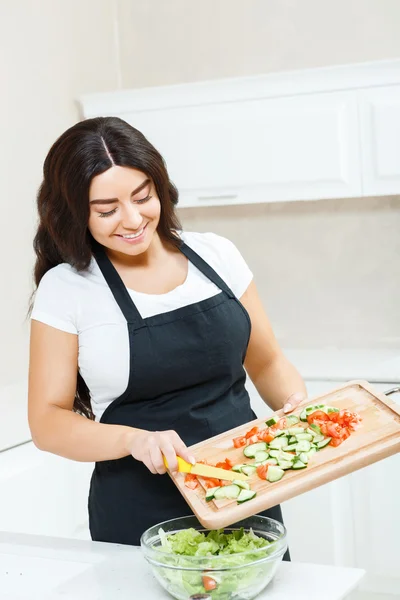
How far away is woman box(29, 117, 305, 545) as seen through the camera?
1.54 meters

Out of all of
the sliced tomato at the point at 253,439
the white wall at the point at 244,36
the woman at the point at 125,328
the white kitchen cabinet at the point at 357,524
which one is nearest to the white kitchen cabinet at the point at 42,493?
the white kitchen cabinet at the point at 357,524

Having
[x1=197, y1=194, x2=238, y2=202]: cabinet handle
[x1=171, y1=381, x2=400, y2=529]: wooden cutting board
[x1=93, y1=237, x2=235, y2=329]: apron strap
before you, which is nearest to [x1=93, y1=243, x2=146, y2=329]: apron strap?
[x1=93, y1=237, x2=235, y2=329]: apron strap

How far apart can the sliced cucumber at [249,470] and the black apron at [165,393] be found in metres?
0.24

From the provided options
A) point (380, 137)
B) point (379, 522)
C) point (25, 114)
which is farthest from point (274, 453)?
point (25, 114)

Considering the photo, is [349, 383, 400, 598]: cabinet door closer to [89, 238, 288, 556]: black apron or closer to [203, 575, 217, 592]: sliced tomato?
[89, 238, 288, 556]: black apron

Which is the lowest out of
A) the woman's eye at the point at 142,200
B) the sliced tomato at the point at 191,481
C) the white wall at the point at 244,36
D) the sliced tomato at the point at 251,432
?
the sliced tomato at the point at 191,481

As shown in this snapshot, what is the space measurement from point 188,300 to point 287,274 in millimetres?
1828

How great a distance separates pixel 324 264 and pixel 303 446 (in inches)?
78.4

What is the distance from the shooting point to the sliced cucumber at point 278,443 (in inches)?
57.1

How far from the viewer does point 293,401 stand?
5.34ft

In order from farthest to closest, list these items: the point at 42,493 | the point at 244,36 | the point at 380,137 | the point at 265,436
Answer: the point at 244,36 < the point at 380,137 < the point at 42,493 < the point at 265,436

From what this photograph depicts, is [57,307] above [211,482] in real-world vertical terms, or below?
above

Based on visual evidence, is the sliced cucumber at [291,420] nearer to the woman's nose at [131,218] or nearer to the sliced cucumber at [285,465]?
the sliced cucumber at [285,465]

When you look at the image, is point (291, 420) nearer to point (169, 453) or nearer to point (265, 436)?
point (265, 436)
